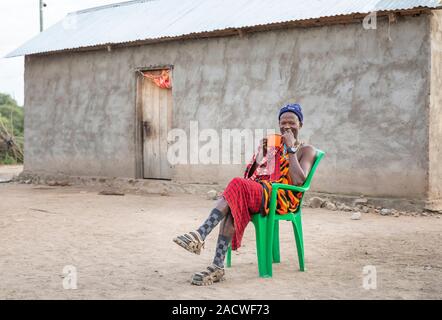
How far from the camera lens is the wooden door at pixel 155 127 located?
11.5 meters

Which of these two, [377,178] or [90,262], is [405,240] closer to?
[377,178]

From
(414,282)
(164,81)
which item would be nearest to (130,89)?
(164,81)

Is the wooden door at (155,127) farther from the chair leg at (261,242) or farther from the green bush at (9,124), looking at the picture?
the green bush at (9,124)

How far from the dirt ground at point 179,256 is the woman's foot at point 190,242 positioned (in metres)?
0.28

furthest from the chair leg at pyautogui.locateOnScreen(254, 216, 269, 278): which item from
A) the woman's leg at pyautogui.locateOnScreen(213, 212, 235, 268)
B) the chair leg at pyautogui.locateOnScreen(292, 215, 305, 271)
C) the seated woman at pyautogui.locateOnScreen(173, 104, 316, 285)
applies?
the chair leg at pyautogui.locateOnScreen(292, 215, 305, 271)

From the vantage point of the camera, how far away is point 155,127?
11.6m

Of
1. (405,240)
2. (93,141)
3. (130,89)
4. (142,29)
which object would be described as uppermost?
(142,29)

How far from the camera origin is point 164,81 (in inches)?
450

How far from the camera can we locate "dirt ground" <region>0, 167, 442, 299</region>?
4082mm

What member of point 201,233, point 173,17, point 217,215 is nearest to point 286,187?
point 217,215

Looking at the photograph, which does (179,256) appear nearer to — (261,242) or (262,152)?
(261,242)

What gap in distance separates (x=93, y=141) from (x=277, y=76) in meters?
4.48
